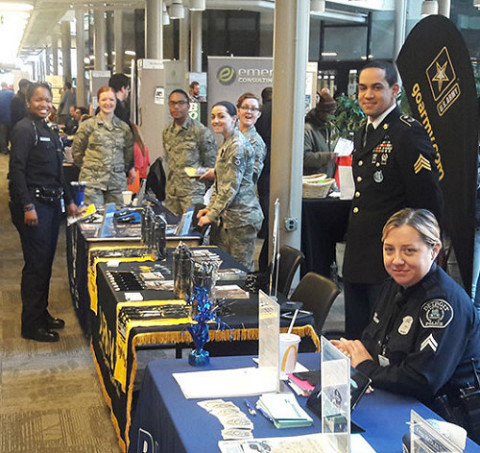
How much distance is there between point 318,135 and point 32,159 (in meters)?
2.59

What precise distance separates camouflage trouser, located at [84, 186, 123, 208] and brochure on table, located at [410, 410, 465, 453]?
4559 millimetres

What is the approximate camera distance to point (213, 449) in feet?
5.98

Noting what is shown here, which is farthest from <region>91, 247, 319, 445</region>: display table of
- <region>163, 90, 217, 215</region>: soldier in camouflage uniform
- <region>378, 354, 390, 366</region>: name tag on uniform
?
<region>163, 90, 217, 215</region>: soldier in camouflage uniform

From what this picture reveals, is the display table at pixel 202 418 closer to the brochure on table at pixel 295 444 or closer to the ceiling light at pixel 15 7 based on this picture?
the brochure on table at pixel 295 444

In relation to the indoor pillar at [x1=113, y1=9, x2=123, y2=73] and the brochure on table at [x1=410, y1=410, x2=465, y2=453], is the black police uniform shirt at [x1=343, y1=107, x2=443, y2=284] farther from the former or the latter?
the indoor pillar at [x1=113, y1=9, x2=123, y2=73]

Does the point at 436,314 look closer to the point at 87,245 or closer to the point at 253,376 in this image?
the point at 253,376

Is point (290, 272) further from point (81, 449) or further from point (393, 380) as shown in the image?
point (393, 380)

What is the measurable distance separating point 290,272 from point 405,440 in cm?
191

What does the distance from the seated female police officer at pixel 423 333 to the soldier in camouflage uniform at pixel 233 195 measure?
2271 mm

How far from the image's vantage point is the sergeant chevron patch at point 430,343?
2154mm

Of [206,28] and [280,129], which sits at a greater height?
[206,28]

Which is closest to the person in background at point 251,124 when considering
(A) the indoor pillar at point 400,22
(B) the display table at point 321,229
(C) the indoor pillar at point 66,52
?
(B) the display table at point 321,229

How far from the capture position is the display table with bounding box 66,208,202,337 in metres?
4.40

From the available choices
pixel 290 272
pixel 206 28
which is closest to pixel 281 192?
pixel 290 272
